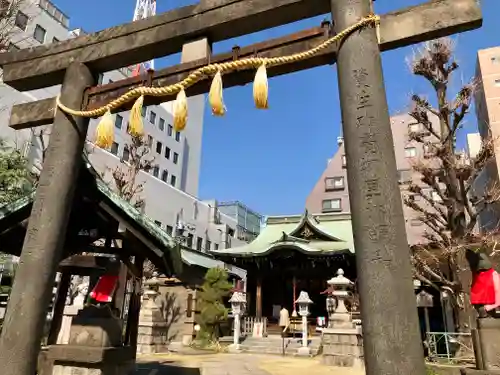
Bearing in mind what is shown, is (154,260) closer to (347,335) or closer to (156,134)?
(347,335)

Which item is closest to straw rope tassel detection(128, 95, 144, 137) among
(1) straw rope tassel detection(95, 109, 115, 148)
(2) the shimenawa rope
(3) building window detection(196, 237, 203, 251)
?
(2) the shimenawa rope

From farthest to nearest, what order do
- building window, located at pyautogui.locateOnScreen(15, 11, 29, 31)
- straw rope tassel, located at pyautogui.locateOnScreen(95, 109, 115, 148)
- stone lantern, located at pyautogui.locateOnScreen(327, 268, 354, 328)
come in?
1. stone lantern, located at pyautogui.locateOnScreen(327, 268, 354, 328)
2. building window, located at pyautogui.locateOnScreen(15, 11, 29, 31)
3. straw rope tassel, located at pyautogui.locateOnScreen(95, 109, 115, 148)

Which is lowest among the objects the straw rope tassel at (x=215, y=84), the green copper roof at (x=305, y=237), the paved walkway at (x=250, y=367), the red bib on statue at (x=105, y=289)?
the paved walkway at (x=250, y=367)

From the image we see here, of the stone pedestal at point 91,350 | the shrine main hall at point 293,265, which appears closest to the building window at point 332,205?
the shrine main hall at point 293,265

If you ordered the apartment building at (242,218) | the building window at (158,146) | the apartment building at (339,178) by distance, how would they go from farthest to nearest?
1. the apartment building at (242,218)
2. the building window at (158,146)
3. the apartment building at (339,178)

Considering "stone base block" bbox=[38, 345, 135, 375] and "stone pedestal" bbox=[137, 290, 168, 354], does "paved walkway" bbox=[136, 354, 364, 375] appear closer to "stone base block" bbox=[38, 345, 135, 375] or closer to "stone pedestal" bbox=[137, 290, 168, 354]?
"stone pedestal" bbox=[137, 290, 168, 354]

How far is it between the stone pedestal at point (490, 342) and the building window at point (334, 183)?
131ft

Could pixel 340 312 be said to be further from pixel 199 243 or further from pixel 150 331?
pixel 199 243

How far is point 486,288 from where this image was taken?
622cm

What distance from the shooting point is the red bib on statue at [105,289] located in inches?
260

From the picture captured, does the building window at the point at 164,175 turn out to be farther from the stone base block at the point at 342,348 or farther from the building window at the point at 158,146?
the stone base block at the point at 342,348

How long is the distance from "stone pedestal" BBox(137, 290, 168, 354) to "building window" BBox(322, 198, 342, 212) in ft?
103

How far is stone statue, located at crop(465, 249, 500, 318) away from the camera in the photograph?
20.1 ft

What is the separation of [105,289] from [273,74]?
4.86 meters
